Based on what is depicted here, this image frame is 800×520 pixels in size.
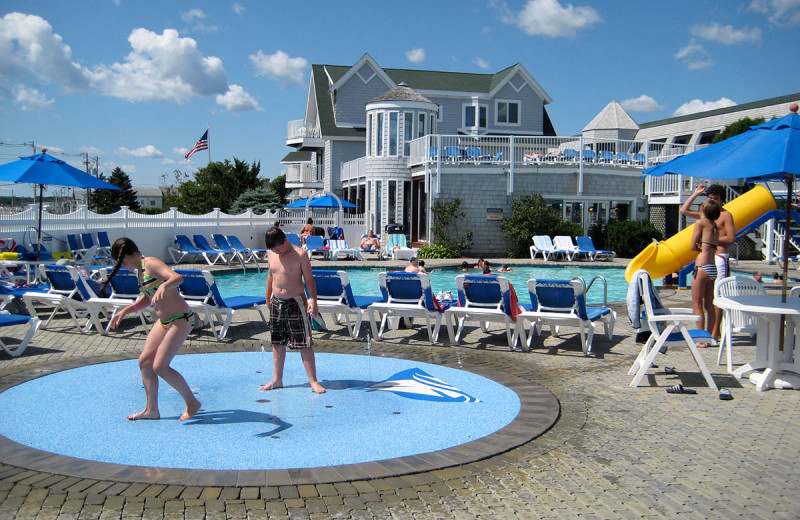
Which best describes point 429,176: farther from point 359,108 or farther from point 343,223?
point 359,108

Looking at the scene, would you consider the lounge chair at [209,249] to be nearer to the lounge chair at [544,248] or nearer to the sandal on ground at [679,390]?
the lounge chair at [544,248]

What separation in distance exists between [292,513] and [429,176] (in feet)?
73.5

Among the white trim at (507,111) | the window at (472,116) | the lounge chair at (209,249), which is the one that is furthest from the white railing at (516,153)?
the white trim at (507,111)

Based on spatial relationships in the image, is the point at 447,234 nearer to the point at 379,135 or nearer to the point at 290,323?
the point at 379,135

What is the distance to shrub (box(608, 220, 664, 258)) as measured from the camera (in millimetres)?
25156

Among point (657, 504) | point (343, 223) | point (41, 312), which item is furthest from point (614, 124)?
point (657, 504)

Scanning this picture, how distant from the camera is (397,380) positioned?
24.0 feet

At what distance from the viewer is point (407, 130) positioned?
28812mm

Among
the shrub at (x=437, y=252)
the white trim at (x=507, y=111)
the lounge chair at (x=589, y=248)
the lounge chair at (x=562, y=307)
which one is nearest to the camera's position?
the lounge chair at (x=562, y=307)

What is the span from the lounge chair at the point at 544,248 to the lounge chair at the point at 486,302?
50.4 ft

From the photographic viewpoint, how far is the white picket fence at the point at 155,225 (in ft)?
55.4

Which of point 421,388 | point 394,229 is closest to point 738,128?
point 394,229

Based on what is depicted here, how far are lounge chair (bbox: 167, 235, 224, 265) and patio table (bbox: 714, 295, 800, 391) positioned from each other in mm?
17398

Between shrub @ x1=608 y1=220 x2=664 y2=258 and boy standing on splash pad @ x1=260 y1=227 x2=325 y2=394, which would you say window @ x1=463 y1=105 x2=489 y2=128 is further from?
boy standing on splash pad @ x1=260 y1=227 x2=325 y2=394
